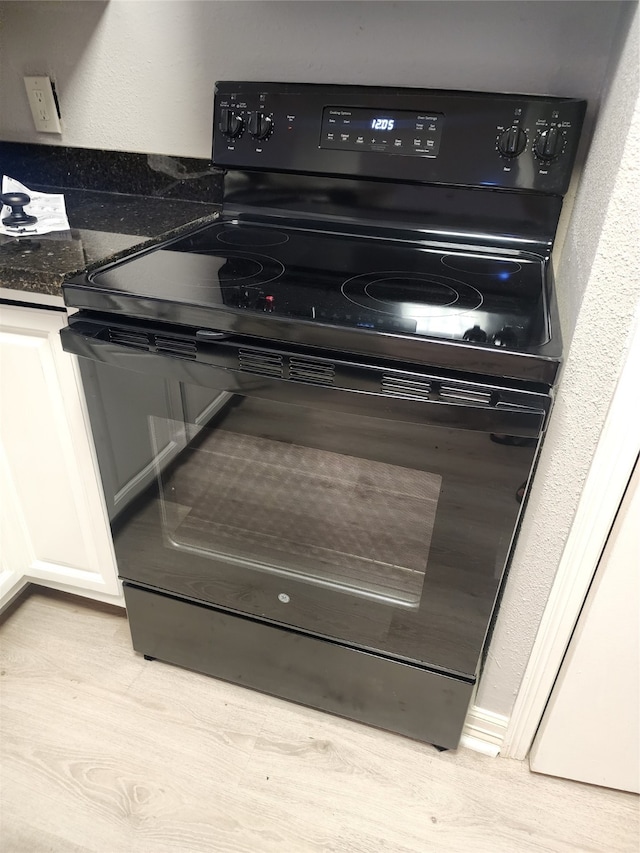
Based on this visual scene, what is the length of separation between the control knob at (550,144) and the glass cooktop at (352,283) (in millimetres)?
178

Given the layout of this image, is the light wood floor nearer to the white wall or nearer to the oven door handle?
the white wall

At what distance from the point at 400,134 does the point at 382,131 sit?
1.3 inches

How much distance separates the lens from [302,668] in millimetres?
1149

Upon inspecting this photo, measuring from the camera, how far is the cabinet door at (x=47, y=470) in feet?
3.37

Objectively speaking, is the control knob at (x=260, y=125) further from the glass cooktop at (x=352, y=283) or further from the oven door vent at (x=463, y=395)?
the oven door vent at (x=463, y=395)

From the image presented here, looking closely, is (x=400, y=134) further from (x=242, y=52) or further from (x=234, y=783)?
(x=234, y=783)

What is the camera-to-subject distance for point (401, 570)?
3.14 feet

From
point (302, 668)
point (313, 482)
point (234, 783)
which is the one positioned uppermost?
point (313, 482)

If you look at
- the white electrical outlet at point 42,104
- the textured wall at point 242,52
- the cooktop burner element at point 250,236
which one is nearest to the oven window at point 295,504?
the cooktop burner element at point 250,236

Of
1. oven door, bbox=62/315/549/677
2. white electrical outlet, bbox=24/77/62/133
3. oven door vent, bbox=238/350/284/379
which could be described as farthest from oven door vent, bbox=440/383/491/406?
white electrical outlet, bbox=24/77/62/133

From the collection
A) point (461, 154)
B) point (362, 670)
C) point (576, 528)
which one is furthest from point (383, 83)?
point (362, 670)

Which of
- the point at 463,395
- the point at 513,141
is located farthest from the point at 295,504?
the point at 513,141

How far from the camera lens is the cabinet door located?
3.37ft

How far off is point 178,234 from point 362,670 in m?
0.92
